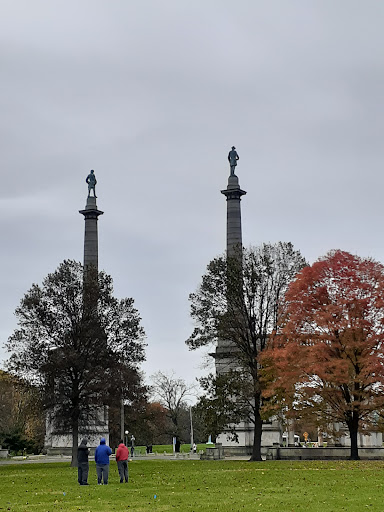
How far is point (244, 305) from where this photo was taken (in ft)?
164

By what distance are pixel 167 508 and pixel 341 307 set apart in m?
25.5

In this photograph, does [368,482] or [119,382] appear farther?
[119,382]

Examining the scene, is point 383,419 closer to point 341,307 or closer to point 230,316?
point 341,307

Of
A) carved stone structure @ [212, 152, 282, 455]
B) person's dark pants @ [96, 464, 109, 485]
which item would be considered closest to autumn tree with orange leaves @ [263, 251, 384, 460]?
carved stone structure @ [212, 152, 282, 455]

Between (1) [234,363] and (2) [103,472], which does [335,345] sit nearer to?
(2) [103,472]

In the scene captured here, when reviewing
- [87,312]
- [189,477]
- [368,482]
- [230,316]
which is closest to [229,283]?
[230,316]

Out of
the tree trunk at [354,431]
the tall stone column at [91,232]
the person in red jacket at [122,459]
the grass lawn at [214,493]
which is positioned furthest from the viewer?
the tall stone column at [91,232]

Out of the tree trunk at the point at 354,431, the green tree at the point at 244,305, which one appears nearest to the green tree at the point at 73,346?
the green tree at the point at 244,305

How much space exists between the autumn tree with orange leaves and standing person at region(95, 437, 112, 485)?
1697cm

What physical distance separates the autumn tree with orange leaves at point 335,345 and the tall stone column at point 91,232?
119ft

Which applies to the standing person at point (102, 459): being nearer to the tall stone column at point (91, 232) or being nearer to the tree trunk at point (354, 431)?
the tree trunk at point (354, 431)

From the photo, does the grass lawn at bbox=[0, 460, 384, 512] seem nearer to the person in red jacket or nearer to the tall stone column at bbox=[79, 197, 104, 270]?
the person in red jacket

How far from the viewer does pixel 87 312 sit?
4984cm

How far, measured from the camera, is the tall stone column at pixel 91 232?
7750 cm
